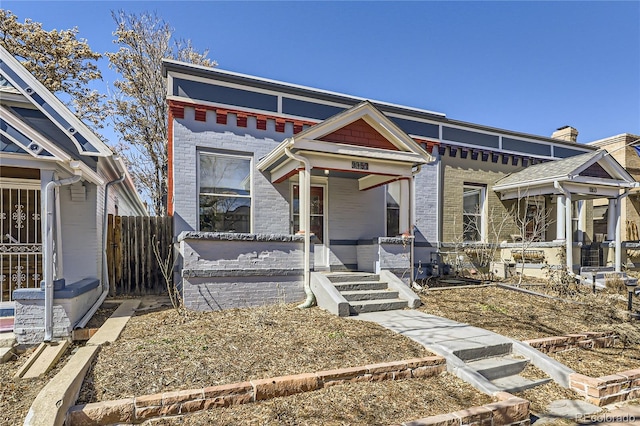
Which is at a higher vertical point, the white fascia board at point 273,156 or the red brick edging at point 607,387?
the white fascia board at point 273,156

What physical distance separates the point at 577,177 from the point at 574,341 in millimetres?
7331

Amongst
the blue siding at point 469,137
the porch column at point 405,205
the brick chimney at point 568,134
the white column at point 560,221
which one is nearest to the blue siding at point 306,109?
the porch column at point 405,205

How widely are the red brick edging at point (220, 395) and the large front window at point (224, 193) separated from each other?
5.73 meters

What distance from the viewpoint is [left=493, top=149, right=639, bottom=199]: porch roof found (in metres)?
11.5

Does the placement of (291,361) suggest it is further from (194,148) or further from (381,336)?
(194,148)

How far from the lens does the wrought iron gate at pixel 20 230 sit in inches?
276

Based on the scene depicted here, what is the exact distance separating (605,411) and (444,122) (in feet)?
31.4

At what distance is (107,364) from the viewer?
14.6ft

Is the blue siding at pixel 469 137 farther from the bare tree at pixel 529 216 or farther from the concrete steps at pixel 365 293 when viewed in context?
the concrete steps at pixel 365 293

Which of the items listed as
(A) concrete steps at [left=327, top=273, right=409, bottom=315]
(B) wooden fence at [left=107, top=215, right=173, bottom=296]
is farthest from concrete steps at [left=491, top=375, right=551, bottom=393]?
(B) wooden fence at [left=107, top=215, right=173, bottom=296]

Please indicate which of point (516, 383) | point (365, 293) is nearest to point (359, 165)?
point (365, 293)

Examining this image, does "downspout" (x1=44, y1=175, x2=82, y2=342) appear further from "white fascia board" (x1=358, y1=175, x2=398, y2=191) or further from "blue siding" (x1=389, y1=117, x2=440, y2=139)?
"blue siding" (x1=389, y1=117, x2=440, y2=139)

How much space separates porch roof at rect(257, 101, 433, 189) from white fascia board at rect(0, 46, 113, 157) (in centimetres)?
364

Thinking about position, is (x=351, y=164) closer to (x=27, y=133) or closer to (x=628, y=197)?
(x=27, y=133)
